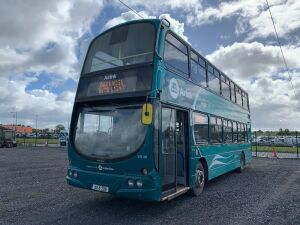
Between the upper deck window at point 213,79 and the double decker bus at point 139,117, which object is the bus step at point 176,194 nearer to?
the double decker bus at point 139,117

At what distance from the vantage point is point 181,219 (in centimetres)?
678

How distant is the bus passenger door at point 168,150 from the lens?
7176 mm

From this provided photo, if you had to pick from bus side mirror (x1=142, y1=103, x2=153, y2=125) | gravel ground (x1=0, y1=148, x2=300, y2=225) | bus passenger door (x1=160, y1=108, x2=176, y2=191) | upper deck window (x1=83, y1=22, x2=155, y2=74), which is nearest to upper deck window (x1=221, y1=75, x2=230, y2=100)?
gravel ground (x1=0, y1=148, x2=300, y2=225)

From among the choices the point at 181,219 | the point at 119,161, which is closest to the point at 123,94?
the point at 119,161

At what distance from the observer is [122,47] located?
25.8 feet

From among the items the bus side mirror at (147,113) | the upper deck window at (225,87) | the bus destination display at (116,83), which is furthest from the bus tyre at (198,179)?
the upper deck window at (225,87)

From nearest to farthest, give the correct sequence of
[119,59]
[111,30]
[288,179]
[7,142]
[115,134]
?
1. [115,134]
2. [119,59]
3. [111,30]
4. [288,179]
5. [7,142]

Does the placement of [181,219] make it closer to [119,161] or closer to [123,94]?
[119,161]

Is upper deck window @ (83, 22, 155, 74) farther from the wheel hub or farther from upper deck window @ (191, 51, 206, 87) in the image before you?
the wheel hub

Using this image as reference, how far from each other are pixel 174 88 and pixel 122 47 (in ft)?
5.42

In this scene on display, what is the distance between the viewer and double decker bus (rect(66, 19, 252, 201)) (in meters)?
6.73

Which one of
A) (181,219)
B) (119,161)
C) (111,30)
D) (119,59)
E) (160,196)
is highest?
(111,30)

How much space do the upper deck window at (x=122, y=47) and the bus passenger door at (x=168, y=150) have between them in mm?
1462

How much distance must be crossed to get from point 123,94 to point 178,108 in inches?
64.6
